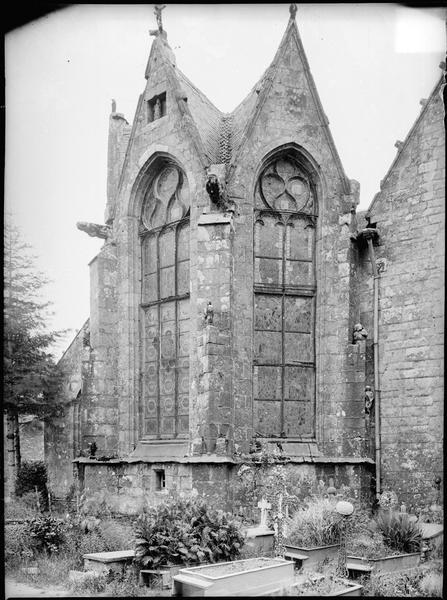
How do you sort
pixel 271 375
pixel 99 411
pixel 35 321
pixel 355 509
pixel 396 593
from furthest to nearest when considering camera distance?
1. pixel 35 321
2. pixel 99 411
3. pixel 271 375
4. pixel 355 509
5. pixel 396 593

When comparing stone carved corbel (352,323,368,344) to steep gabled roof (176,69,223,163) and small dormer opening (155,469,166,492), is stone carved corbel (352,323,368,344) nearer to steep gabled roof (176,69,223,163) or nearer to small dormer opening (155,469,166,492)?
steep gabled roof (176,69,223,163)

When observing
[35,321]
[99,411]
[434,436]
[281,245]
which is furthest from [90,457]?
[434,436]

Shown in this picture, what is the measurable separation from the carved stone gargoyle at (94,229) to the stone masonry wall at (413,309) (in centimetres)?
542

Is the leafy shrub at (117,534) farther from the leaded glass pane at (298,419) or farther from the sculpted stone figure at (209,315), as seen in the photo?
the sculpted stone figure at (209,315)

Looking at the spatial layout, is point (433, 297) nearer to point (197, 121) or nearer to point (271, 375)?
point (271, 375)

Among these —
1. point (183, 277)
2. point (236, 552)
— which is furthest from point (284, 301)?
point (236, 552)

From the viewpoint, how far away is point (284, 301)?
496 inches

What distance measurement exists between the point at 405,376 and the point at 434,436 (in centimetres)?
117

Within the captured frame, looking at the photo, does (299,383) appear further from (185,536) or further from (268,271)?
(185,536)

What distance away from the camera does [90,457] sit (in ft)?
42.8

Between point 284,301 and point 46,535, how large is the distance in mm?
5869

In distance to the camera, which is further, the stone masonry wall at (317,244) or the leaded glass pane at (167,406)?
the leaded glass pane at (167,406)

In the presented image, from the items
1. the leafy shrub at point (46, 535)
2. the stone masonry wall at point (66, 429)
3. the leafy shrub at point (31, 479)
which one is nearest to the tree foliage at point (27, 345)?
the stone masonry wall at point (66, 429)

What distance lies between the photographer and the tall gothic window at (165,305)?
12758 mm
